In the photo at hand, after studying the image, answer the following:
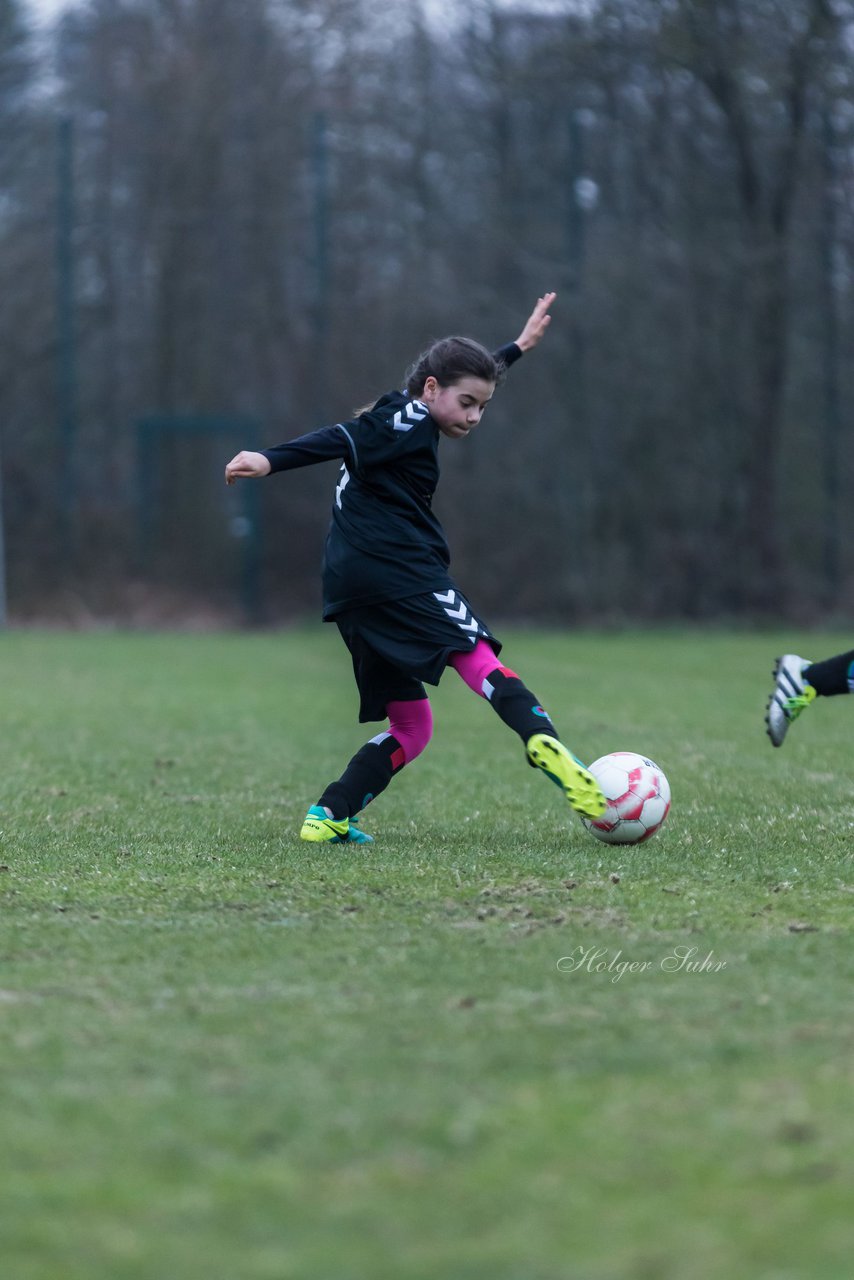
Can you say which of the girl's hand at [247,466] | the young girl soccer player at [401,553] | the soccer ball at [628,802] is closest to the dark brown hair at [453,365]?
the young girl soccer player at [401,553]

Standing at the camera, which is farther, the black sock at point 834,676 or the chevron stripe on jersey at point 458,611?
the black sock at point 834,676

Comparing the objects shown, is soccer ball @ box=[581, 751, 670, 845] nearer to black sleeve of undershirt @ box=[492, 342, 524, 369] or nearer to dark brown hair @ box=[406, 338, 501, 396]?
dark brown hair @ box=[406, 338, 501, 396]

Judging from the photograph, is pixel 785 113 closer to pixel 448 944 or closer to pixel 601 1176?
pixel 448 944

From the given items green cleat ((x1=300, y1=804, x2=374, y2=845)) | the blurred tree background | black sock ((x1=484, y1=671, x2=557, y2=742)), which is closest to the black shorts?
black sock ((x1=484, y1=671, x2=557, y2=742))

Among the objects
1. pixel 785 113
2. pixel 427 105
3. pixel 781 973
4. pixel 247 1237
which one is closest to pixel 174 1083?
pixel 247 1237

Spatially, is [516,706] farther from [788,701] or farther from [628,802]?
[788,701]

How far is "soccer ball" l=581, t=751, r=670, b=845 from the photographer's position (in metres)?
4.84

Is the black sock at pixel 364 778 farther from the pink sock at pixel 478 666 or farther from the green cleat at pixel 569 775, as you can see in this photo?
the green cleat at pixel 569 775

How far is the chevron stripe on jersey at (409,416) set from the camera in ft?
16.4

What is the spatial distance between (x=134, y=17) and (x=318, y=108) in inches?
142

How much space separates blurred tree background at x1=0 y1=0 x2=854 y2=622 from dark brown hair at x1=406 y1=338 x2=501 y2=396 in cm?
1403

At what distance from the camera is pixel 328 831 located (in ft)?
16.6

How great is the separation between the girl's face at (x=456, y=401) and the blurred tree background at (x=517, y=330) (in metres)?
14.1

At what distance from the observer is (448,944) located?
360 centimetres
